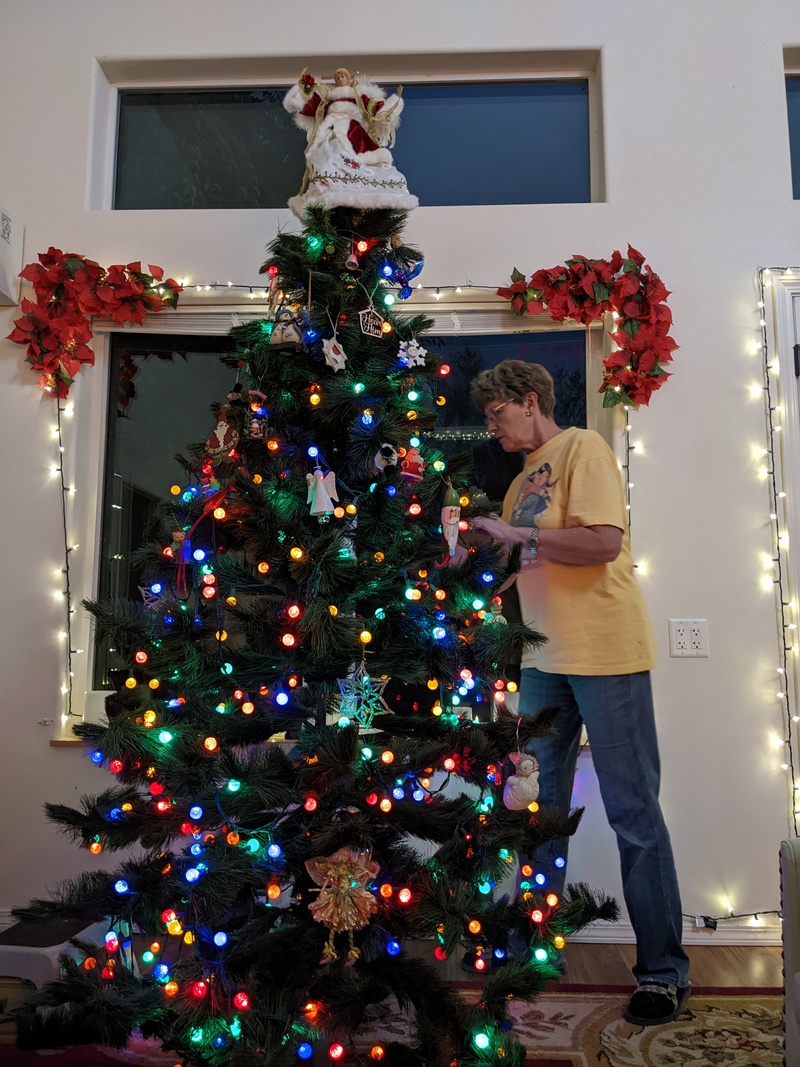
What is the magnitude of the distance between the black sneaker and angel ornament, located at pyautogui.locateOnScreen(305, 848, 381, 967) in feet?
2.72

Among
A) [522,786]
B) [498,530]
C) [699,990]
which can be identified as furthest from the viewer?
[699,990]

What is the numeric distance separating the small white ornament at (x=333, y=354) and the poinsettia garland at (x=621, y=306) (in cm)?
112

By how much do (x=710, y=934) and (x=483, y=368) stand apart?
1.95 m

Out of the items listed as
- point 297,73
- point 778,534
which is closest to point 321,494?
point 778,534

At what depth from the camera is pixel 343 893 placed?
147 cm

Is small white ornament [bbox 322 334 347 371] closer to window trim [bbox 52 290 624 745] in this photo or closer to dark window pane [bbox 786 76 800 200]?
window trim [bbox 52 290 624 745]

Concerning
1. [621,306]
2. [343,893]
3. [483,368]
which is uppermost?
[621,306]

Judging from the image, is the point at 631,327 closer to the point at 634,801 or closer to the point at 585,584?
the point at 585,584

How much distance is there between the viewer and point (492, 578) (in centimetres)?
173

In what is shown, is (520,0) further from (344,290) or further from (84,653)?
(84,653)

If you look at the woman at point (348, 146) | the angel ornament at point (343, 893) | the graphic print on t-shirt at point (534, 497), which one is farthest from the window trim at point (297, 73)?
the angel ornament at point (343, 893)

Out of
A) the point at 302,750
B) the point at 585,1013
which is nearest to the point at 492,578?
the point at 302,750

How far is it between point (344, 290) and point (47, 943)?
5.82 ft

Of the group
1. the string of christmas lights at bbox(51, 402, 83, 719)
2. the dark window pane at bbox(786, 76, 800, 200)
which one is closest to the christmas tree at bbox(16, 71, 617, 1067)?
the string of christmas lights at bbox(51, 402, 83, 719)
